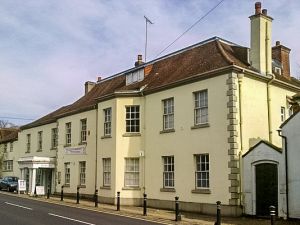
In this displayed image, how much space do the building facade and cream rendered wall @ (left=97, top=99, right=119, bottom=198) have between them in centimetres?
6

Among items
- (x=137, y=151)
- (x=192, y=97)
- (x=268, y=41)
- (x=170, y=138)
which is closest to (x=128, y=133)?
(x=137, y=151)

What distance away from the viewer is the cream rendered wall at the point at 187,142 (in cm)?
2127

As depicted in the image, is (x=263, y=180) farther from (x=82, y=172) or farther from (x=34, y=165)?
(x=34, y=165)

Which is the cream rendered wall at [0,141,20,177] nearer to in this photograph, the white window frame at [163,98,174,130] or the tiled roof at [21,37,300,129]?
the tiled roof at [21,37,300,129]

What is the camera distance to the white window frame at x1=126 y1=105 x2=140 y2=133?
1077 inches

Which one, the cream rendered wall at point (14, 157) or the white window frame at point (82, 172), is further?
the cream rendered wall at point (14, 157)

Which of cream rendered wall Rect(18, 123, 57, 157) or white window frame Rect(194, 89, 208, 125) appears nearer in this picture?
white window frame Rect(194, 89, 208, 125)

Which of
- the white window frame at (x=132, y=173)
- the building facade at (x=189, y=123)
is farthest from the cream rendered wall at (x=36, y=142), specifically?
the white window frame at (x=132, y=173)

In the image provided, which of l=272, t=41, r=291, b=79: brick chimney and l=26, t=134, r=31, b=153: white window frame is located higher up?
l=272, t=41, r=291, b=79: brick chimney

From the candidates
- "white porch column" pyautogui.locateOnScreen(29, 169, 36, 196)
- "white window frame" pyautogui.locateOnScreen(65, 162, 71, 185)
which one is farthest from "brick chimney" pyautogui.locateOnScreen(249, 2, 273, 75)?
"white porch column" pyautogui.locateOnScreen(29, 169, 36, 196)

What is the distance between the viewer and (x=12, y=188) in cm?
4081

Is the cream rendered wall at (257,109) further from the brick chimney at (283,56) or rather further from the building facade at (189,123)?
the brick chimney at (283,56)

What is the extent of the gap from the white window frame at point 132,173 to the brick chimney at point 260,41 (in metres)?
9.52

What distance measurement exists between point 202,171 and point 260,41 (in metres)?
7.69
